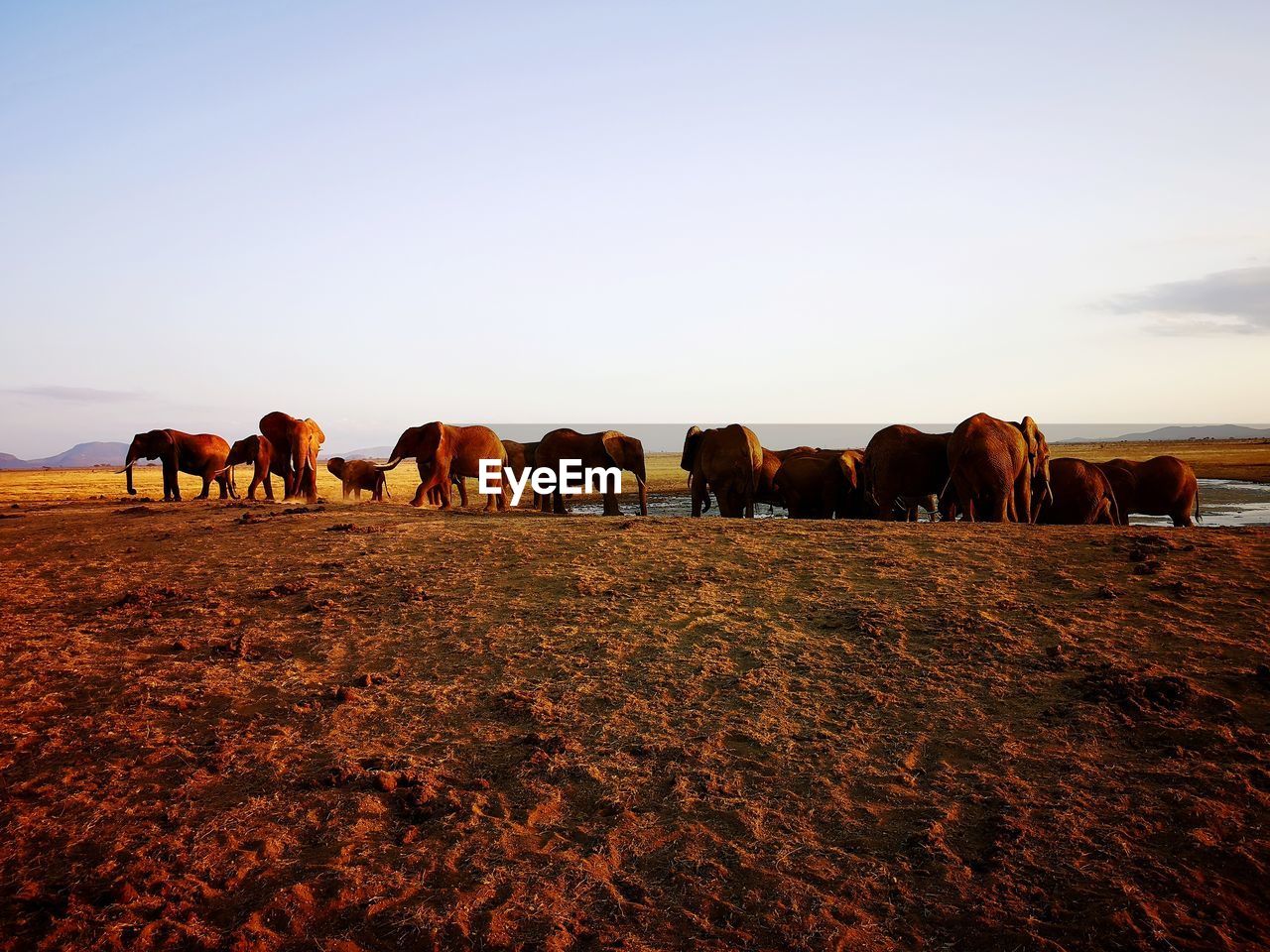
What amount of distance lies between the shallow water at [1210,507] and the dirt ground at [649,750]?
15.0m

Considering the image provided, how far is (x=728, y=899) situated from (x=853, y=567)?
7203 mm

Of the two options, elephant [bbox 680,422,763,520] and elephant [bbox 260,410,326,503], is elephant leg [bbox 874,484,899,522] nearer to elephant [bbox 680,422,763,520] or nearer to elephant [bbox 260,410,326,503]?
elephant [bbox 680,422,763,520]

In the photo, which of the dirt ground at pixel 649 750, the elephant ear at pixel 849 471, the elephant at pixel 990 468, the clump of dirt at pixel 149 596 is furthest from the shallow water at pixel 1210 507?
the clump of dirt at pixel 149 596

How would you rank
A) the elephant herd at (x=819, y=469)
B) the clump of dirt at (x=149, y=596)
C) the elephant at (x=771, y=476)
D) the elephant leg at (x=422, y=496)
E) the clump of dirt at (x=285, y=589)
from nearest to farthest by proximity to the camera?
1. the clump of dirt at (x=149, y=596)
2. the clump of dirt at (x=285, y=589)
3. the elephant herd at (x=819, y=469)
4. the elephant leg at (x=422, y=496)
5. the elephant at (x=771, y=476)

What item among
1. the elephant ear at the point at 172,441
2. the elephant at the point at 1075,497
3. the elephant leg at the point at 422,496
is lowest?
the elephant at the point at 1075,497

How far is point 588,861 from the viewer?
5.54 meters

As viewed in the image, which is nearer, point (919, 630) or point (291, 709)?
point (291, 709)

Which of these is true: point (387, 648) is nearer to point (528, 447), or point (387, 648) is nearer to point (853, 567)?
point (853, 567)

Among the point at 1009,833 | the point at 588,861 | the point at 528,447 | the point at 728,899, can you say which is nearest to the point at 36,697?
the point at 588,861

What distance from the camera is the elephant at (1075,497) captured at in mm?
19250

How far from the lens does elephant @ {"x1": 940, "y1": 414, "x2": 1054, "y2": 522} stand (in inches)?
648

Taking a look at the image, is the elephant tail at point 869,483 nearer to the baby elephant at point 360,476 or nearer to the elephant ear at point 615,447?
the elephant ear at point 615,447

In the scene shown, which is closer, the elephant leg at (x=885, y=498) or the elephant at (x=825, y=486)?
the elephant leg at (x=885, y=498)

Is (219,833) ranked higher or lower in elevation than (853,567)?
lower
